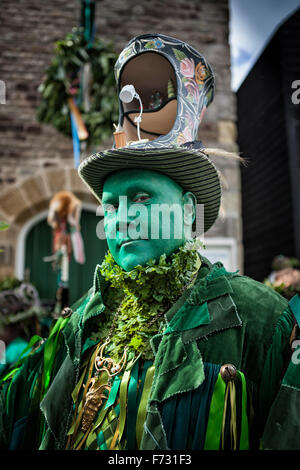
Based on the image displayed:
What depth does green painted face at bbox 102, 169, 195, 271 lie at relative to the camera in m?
1.50

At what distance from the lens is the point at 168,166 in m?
1.55

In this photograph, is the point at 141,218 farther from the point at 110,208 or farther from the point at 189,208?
the point at 189,208

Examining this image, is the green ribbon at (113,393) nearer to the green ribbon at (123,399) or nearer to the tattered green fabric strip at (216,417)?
the green ribbon at (123,399)

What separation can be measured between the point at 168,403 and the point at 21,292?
7.79 ft

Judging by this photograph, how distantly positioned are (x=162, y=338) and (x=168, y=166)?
2.10 ft

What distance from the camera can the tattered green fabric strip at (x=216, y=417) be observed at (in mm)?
1248

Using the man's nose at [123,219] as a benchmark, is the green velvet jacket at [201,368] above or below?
below

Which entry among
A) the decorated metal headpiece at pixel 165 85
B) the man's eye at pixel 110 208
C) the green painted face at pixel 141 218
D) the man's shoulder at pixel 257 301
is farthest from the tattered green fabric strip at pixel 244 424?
the decorated metal headpiece at pixel 165 85

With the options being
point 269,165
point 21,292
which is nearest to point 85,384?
point 21,292

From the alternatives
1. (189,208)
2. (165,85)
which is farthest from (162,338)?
(165,85)

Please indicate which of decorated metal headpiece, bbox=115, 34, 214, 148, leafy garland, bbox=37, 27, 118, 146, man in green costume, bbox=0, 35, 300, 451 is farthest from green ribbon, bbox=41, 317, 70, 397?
leafy garland, bbox=37, 27, 118, 146

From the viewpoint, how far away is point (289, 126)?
22.1 feet

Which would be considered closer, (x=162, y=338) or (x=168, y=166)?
(x=162, y=338)

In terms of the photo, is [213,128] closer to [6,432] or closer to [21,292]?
→ [21,292]
